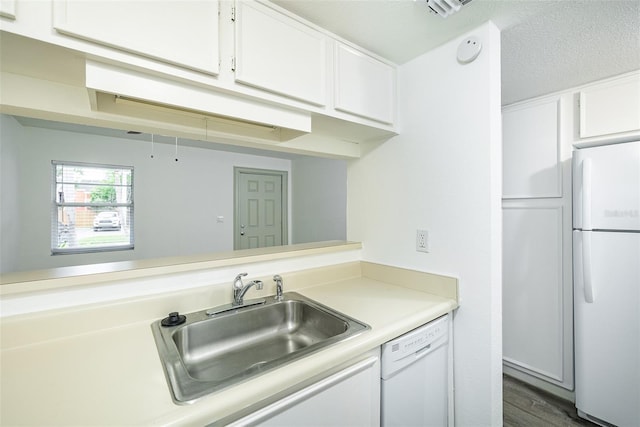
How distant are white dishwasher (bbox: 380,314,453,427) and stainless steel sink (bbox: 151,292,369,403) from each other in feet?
0.67

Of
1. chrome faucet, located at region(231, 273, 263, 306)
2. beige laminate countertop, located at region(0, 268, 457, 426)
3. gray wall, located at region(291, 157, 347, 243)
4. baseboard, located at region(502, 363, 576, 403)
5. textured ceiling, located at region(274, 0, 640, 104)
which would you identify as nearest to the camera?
beige laminate countertop, located at region(0, 268, 457, 426)

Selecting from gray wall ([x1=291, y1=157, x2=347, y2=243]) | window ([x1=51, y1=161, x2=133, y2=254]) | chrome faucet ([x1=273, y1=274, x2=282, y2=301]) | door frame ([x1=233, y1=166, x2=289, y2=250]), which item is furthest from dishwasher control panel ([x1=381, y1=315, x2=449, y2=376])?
window ([x1=51, y1=161, x2=133, y2=254])

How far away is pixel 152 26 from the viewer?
2.74 feet

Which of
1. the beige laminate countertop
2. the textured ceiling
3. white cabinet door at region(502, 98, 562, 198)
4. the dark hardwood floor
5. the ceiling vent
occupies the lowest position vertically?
the dark hardwood floor

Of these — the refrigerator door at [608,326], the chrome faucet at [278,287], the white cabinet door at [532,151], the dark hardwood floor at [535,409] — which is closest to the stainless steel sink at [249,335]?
the chrome faucet at [278,287]

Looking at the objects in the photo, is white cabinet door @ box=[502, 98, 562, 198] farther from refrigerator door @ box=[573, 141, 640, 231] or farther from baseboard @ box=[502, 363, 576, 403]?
baseboard @ box=[502, 363, 576, 403]

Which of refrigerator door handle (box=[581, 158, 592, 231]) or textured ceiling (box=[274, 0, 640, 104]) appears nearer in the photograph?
textured ceiling (box=[274, 0, 640, 104])

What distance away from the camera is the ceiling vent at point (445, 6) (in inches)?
42.9

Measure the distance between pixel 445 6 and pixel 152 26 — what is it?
43.9 inches

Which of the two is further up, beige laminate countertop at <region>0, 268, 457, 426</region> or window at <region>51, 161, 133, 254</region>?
window at <region>51, 161, 133, 254</region>

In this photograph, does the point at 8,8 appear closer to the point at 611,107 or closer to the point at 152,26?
the point at 152,26

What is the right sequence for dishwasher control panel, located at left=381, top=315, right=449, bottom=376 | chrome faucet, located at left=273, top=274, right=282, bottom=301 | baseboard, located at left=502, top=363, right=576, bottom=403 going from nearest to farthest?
1. dishwasher control panel, located at left=381, top=315, right=449, bottom=376
2. chrome faucet, located at left=273, top=274, right=282, bottom=301
3. baseboard, located at left=502, top=363, right=576, bottom=403

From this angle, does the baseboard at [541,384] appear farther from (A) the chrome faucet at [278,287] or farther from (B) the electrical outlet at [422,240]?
(A) the chrome faucet at [278,287]

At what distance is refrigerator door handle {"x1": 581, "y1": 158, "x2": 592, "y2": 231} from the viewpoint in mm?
1646
